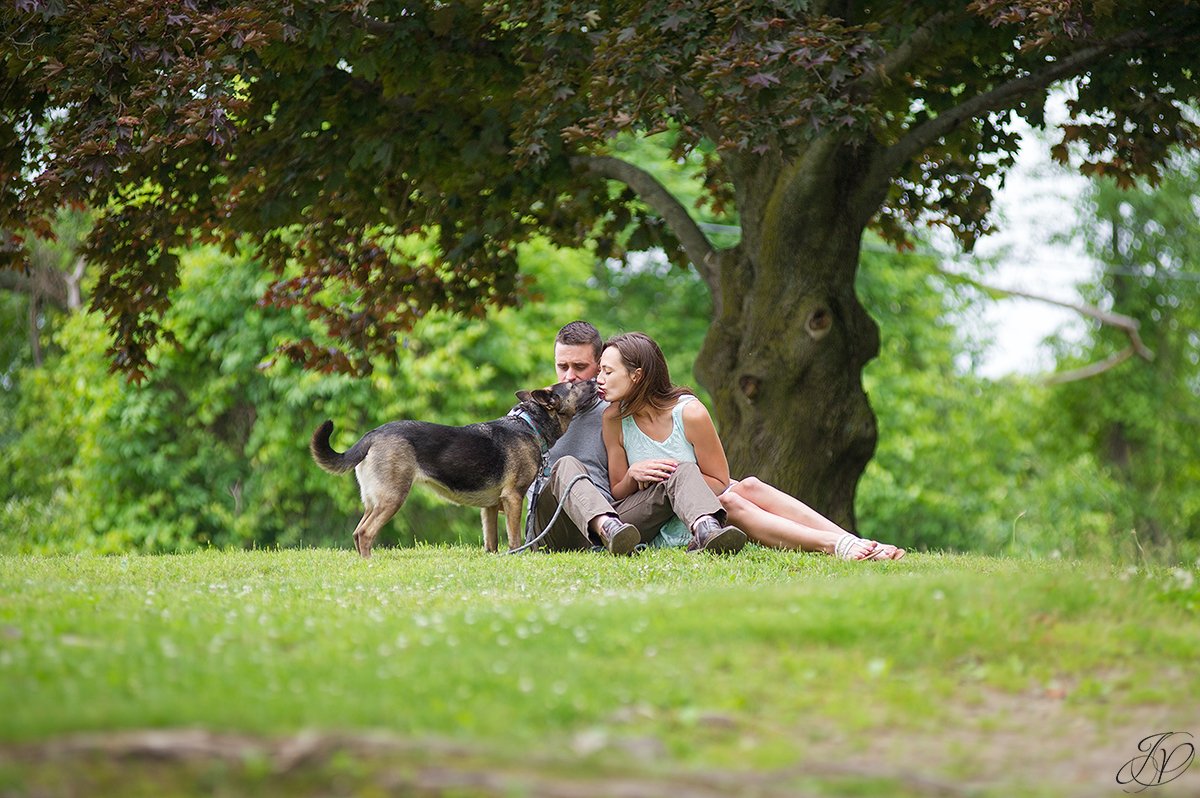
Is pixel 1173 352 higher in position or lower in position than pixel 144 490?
higher

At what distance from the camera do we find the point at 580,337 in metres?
10.3

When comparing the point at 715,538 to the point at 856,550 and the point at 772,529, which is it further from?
the point at 856,550

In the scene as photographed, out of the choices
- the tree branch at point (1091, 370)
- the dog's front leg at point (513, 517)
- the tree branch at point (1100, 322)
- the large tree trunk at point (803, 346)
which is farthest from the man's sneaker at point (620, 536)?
the tree branch at point (1091, 370)

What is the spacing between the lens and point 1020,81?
11.5 meters

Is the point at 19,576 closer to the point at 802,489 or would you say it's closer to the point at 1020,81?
the point at 802,489

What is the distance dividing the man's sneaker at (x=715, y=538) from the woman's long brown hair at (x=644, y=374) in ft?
3.51

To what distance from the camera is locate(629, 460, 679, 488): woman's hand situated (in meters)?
9.55

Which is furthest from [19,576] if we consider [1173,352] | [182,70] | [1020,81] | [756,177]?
[1173,352]

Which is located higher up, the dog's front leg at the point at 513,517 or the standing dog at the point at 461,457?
the standing dog at the point at 461,457

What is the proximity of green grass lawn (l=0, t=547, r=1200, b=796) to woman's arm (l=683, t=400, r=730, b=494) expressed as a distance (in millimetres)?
2312

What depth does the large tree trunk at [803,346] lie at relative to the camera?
1180 centimetres

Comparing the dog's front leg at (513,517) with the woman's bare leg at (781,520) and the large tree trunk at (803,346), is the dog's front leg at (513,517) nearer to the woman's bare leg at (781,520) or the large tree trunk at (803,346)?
the woman's bare leg at (781,520)

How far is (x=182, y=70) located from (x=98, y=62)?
2.28 feet

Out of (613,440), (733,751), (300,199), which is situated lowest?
(733,751)
